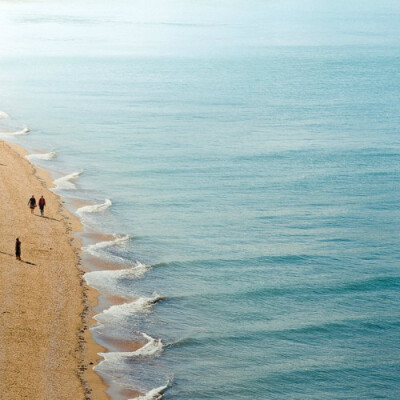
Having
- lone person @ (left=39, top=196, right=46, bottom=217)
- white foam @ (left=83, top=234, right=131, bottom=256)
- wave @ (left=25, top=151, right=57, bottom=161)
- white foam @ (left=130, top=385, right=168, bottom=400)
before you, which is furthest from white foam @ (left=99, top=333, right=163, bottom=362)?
wave @ (left=25, top=151, right=57, bottom=161)

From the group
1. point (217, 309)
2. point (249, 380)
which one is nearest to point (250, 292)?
point (217, 309)

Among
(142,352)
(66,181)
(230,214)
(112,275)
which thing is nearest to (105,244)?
(112,275)

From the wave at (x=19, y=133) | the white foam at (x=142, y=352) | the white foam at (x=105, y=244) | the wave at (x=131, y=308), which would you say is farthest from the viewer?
the wave at (x=19, y=133)

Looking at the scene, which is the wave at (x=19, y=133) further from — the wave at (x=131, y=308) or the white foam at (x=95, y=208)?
the wave at (x=131, y=308)

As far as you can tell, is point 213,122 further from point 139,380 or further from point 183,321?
point 139,380

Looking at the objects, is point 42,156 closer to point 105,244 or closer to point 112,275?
point 105,244

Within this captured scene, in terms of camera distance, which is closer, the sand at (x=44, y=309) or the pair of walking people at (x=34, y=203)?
the sand at (x=44, y=309)

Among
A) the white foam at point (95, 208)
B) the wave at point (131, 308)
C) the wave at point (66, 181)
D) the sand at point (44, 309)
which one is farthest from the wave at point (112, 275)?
the wave at point (66, 181)
